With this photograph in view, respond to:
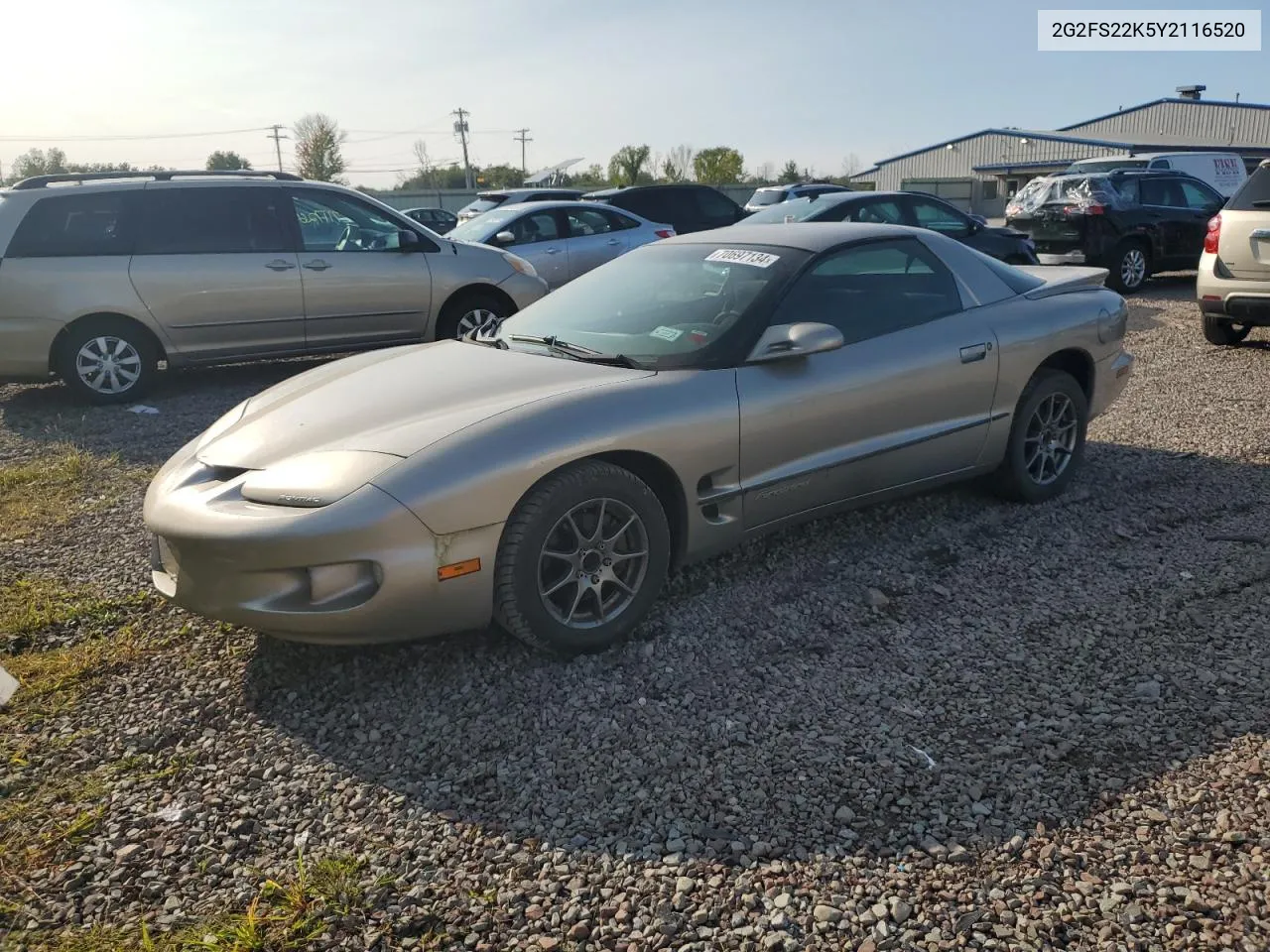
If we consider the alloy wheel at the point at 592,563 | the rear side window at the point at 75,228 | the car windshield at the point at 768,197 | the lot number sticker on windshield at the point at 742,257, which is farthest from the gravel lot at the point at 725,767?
the car windshield at the point at 768,197

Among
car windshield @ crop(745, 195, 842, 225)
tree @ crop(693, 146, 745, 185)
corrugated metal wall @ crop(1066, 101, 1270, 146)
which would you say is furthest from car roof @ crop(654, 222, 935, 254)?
tree @ crop(693, 146, 745, 185)

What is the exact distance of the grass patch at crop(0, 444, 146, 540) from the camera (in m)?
5.05

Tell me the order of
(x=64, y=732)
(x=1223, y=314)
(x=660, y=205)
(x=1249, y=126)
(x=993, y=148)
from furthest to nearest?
(x=993, y=148)
(x=1249, y=126)
(x=660, y=205)
(x=1223, y=314)
(x=64, y=732)

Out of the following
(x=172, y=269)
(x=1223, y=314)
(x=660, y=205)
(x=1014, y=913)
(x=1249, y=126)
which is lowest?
(x=1014, y=913)

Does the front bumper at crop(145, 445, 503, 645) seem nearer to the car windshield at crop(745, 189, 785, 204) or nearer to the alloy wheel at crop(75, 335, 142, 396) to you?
the alloy wheel at crop(75, 335, 142, 396)

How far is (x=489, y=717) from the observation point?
3.16 meters

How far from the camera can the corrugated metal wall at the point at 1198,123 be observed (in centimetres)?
4928

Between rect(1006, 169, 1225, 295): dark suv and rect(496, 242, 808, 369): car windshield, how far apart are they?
1054 centimetres

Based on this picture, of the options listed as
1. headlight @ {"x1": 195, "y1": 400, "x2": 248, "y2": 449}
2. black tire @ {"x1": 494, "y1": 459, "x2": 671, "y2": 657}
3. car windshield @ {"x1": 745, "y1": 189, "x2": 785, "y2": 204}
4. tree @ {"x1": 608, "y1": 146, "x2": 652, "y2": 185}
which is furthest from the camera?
tree @ {"x1": 608, "y1": 146, "x2": 652, "y2": 185}

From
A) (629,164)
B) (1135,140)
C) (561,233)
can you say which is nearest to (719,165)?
(629,164)

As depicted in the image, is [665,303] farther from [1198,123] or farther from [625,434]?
[1198,123]

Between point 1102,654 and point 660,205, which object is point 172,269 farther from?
point 660,205

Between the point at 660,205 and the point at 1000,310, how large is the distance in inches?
438

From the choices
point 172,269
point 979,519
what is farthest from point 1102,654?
point 172,269
